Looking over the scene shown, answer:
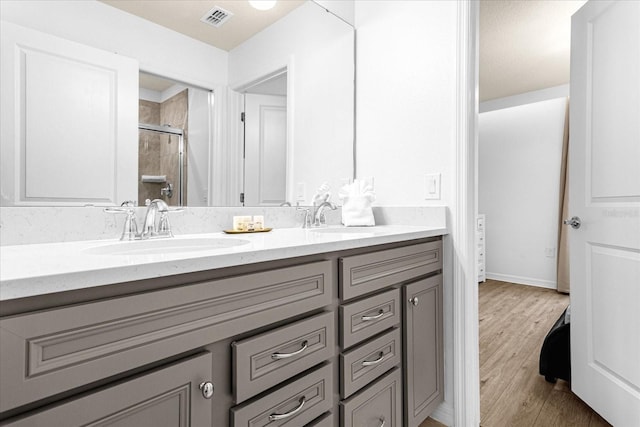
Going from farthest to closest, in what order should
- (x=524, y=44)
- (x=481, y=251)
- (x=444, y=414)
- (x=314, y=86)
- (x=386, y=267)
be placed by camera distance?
(x=481, y=251) < (x=524, y=44) < (x=314, y=86) < (x=444, y=414) < (x=386, y=267)

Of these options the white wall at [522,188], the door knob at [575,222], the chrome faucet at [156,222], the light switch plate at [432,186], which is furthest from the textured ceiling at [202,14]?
the white wall at [522,188]

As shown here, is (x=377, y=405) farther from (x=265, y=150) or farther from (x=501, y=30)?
(x=501, y=30)

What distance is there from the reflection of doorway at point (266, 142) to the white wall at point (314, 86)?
48mm

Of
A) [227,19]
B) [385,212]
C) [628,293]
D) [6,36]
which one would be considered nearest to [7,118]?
[6,36]

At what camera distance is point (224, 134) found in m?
1.46

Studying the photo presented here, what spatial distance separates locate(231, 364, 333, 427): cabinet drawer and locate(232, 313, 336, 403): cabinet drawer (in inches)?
1.0

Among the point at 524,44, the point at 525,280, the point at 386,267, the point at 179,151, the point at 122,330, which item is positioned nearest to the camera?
the point at 122,330

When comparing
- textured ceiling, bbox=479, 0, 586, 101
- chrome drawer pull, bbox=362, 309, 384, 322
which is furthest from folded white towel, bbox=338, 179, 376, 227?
textured ceiling, bbox=479, 0, 586, 101

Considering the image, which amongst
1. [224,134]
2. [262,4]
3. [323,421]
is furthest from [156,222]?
[262,4]

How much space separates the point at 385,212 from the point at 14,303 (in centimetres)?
149

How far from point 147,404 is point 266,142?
3.98ft

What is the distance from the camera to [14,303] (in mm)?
506

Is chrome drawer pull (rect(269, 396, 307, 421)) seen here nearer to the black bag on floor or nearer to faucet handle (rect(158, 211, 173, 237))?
faucet handle (rect(158, 211, 173, 237))

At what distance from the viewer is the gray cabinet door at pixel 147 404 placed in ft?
1.77
